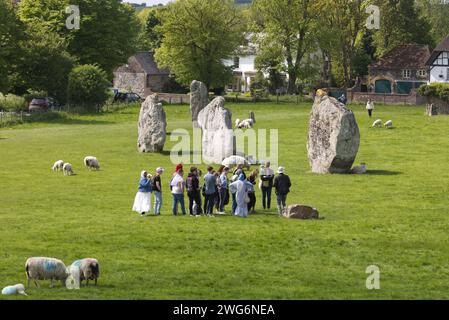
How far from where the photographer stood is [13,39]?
82.6 meters

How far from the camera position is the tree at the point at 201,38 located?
3878 inches

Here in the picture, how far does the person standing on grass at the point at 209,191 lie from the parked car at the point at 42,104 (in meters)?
45.8

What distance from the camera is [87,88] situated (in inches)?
3182

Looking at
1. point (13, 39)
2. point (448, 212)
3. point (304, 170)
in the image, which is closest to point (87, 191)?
point (304, 170)

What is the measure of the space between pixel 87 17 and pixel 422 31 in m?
45.1

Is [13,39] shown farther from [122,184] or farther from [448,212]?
[448,212]

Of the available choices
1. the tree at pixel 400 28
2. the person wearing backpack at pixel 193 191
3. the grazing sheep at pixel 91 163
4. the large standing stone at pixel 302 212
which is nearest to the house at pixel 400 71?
the tree at pixel 400 28

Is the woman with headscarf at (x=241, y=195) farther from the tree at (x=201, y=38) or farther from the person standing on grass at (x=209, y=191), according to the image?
the tree at (x=201, y=38)

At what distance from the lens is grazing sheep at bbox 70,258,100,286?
25016mm

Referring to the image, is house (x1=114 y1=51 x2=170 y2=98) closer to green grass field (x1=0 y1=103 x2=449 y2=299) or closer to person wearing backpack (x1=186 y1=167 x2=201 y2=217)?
green grass field (x1=0 y1=103 x2=449 y2=299)

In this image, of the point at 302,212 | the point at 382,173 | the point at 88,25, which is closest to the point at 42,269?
the point at 302,212

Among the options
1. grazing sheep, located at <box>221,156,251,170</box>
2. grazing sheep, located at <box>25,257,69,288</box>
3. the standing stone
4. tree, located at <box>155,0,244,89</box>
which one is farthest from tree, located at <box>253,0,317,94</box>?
grazing sheep, located at <box>25,257,69,288</box>

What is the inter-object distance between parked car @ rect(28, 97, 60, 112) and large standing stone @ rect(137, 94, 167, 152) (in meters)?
27.2

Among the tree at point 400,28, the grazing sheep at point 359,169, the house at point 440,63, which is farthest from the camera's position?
the tree at point 400,28
